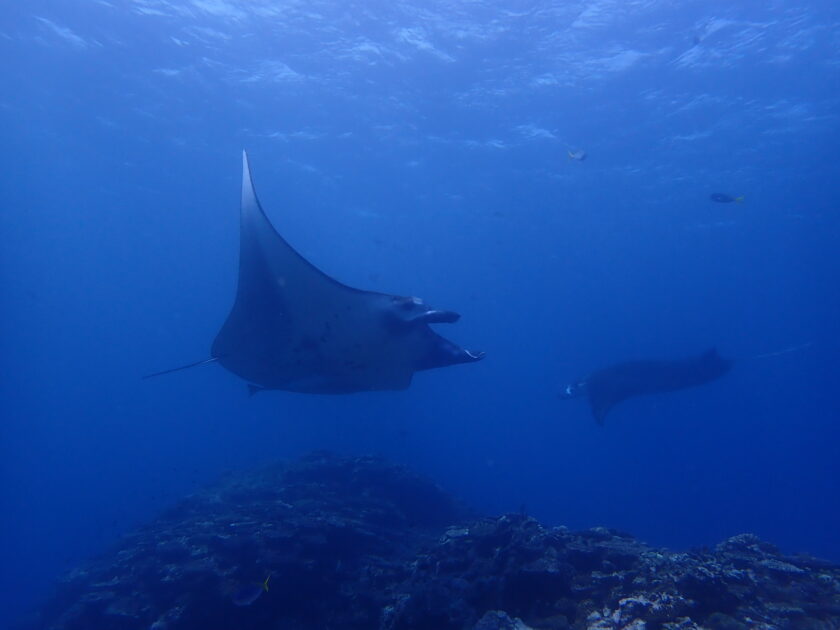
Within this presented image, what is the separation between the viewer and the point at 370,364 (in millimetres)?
6758

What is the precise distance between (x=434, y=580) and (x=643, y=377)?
1663 cm

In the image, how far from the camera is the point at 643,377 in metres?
19.8

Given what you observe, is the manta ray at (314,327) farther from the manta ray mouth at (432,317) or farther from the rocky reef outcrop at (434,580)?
the rocky reef outcrop at (434,580)

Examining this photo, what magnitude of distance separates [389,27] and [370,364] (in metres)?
17.3

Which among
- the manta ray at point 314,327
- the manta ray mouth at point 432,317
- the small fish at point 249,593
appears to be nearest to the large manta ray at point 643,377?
the manta ray at point 314,327

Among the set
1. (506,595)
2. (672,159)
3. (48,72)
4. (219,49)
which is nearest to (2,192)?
(48,72)

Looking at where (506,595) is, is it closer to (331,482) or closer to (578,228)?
(331,482)

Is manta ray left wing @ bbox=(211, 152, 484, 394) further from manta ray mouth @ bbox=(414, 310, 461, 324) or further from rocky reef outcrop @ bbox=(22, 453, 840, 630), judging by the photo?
rocky reef outcrop @ bbox=(22, 453, 840, 630)

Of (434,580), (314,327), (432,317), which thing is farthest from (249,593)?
(432,317)

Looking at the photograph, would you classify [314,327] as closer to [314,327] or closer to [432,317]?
[314,327]

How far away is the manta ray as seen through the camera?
19.8 ft

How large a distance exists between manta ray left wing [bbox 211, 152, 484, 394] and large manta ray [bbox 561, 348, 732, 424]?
13.8 metres

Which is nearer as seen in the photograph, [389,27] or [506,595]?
[506,595]

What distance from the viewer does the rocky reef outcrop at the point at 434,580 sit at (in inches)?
168
